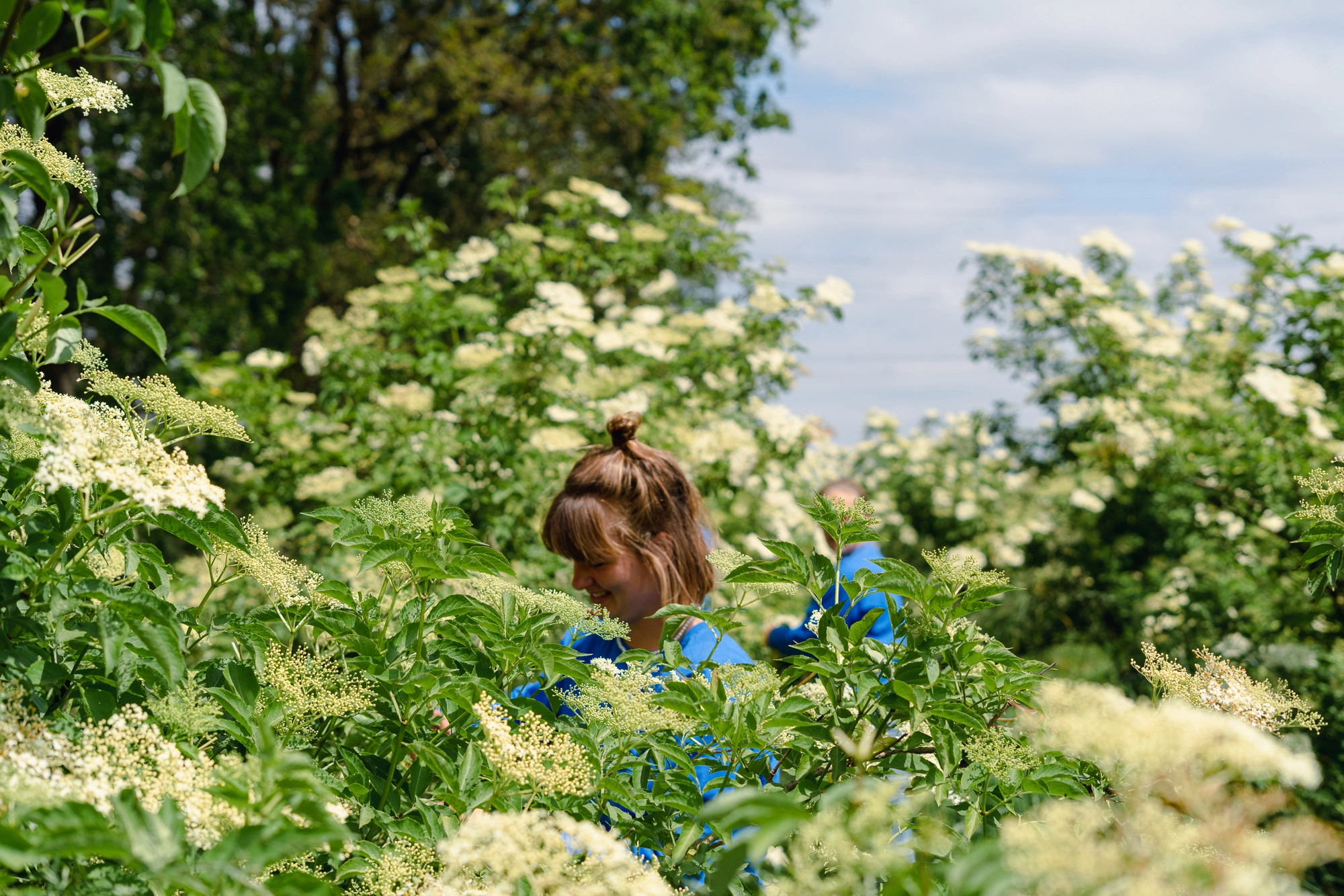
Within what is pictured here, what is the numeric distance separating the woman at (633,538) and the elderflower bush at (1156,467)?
248 centimetres

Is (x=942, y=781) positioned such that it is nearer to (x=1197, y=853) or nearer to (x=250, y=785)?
(x=1197, y=853)

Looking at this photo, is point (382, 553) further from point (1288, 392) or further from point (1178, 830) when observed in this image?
point (1288, 392)

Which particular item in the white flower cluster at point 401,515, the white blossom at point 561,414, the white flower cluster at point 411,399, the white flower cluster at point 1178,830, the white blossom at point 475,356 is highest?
the white flower cluster at point 1178,830

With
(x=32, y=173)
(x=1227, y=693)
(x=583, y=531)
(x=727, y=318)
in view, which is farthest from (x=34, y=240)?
(x=727, y=318)

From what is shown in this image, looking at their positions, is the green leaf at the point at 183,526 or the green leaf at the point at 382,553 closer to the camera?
the green leaf at the point at 183,526

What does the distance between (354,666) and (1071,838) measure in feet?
2.81

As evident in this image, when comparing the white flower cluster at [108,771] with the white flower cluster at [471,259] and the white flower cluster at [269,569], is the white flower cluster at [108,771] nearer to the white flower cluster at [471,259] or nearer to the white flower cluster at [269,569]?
the white flower cluster at [269,569]

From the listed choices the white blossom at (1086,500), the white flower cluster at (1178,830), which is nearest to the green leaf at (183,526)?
the white flower cluster at (1178,830)

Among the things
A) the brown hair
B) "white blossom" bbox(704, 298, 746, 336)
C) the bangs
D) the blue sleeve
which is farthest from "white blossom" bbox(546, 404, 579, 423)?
the blue sleeve

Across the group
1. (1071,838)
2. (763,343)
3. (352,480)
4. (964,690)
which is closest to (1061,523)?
(763,343)

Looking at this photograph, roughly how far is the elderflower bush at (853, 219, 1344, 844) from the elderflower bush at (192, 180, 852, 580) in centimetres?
186

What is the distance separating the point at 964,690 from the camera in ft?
4.17

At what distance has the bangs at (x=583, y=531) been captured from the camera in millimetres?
2264

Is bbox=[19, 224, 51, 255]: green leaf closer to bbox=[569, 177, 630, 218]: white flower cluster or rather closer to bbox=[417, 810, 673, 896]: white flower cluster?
bbox=[417, 810, 673, 896]: white flower cluster
